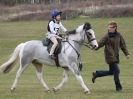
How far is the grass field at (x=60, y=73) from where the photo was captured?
1501cm

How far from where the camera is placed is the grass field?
15008 millimetres

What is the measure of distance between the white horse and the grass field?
→ 1.21ft

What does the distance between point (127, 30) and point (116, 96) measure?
41.4 metres

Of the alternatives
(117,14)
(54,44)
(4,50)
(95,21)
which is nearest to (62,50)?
(54,44)

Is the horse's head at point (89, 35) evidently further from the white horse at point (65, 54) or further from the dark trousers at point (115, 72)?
the dark trousers at point (115, 72)

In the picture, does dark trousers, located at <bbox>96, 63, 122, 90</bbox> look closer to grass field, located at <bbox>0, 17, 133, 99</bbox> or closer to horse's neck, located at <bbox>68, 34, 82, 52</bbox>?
grass field, located at <bbox>0, 17, 133, 99</bbox>

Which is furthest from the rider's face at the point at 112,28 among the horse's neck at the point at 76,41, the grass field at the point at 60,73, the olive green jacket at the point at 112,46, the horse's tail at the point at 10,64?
the horse's tail at the point at 10,64

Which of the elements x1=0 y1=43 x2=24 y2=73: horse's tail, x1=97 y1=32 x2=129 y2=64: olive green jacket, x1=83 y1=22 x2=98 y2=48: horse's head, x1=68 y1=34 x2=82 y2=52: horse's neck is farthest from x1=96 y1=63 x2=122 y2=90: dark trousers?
x1=0 y1=43 x2=24 y2=73: horse's tail

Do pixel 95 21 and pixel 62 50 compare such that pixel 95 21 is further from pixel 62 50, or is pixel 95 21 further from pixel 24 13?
pixel 62 50

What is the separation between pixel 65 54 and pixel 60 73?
10888 mm

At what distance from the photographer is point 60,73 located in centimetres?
2670

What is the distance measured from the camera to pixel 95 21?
6331 cm

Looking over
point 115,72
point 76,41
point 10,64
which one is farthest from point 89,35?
point 10,64

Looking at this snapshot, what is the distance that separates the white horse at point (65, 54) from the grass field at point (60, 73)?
1.21ft
